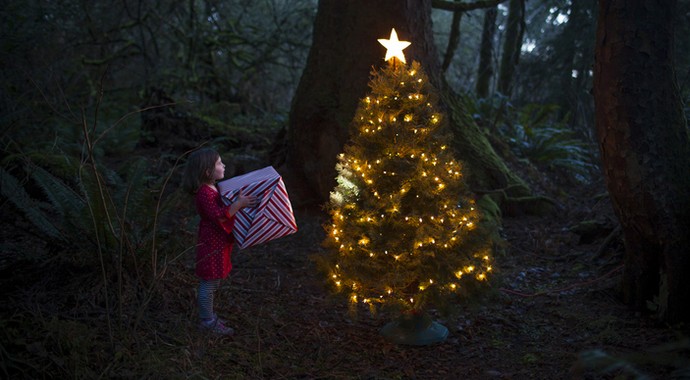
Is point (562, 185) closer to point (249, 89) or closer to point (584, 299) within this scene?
point (584, 299)

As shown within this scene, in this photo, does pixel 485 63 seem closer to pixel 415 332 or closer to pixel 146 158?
pixel 146 158

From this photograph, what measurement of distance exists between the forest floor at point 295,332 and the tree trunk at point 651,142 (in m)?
0.48

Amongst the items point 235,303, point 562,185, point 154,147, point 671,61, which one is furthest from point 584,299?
point 154,147

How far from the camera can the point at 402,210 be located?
421 cm

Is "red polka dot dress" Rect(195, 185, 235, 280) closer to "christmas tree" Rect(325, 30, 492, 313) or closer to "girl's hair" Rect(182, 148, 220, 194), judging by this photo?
"girl's hair" Rect(182, 148, 220, 194)

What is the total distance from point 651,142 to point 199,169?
347 cm

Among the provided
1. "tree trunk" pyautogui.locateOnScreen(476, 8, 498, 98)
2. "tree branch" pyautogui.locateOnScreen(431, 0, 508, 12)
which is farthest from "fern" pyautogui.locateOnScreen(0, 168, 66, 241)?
"tree trunk" pyautogui.locateOnScreen(476, 8, 498, 98)

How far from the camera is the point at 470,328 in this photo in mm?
4742

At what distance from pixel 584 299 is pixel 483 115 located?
6640 millimetres

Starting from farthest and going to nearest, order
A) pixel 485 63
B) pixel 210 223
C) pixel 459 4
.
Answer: pixel 485 63
pixel 459 4
pixel 210 223

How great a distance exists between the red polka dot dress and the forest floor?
1.20 feet

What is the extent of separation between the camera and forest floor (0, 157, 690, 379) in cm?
335

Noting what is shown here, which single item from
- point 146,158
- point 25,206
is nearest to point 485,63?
point 146,158

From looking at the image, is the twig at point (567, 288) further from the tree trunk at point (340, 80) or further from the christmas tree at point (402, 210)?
the tree trunk at point (340, 80)
